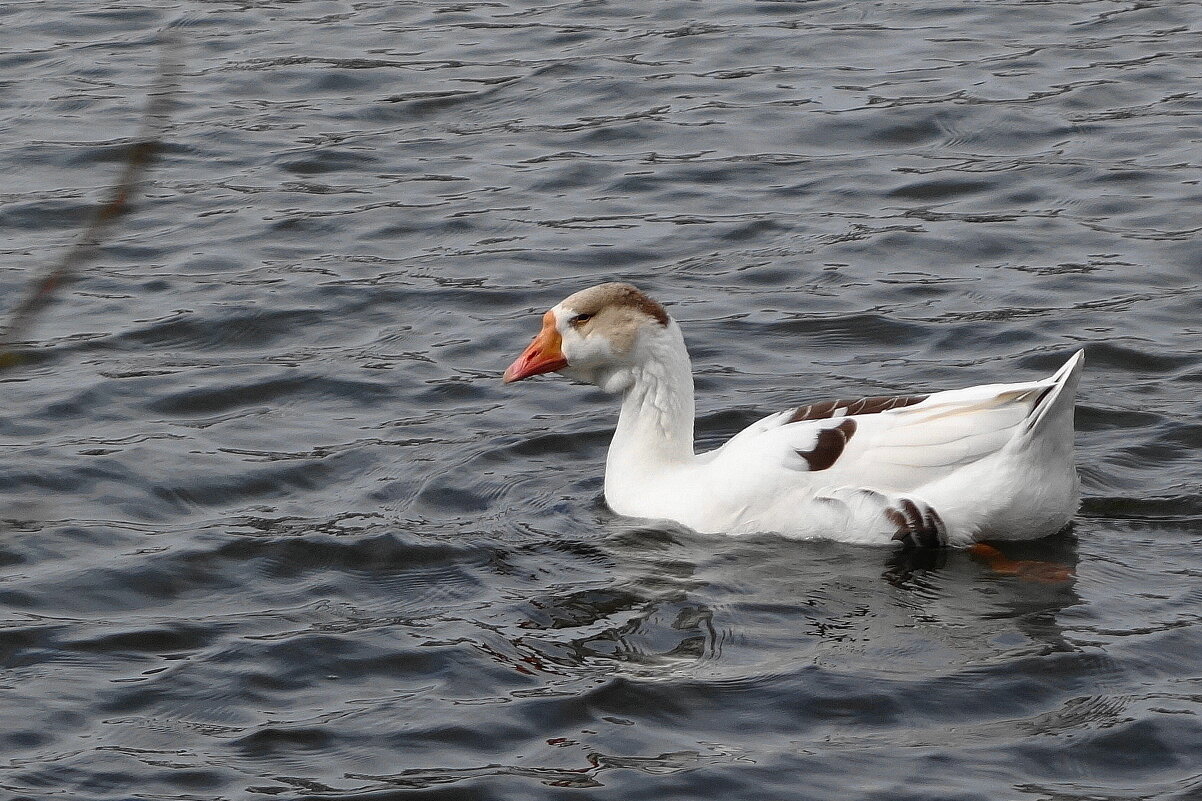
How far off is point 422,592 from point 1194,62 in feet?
30.0

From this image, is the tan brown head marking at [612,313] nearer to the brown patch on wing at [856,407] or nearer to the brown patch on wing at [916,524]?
the brown patch on wing at [856,407]

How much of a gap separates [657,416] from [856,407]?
3.00ft

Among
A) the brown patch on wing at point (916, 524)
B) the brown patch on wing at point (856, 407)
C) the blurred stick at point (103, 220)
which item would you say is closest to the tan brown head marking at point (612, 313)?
the brown patch on wing at point (856, 407)

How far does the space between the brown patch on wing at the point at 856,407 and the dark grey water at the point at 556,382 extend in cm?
67

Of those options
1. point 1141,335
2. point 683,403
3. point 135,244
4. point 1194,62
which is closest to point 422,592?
point 683,403

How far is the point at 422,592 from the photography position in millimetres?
6629

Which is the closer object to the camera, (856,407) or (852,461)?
(852,461)

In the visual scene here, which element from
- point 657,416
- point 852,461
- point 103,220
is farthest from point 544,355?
point 103,220

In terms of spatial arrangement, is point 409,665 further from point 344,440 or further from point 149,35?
point 149,35

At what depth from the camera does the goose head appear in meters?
7.33

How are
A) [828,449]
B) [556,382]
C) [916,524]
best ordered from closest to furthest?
1. [916,524]
2. [828,449]
3. [556,382]

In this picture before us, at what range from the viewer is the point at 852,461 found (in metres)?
6.82

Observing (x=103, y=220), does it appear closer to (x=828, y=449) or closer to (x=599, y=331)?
(x=828, y=449)

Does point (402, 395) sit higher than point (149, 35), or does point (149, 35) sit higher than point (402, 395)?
point (149, 35)
